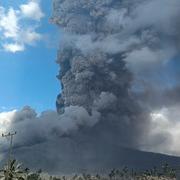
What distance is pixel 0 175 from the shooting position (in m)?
81.6

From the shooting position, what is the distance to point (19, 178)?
79.3 m

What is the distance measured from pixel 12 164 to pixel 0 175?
287cm

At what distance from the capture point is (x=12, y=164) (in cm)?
8262

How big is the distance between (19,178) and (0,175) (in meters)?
4.43

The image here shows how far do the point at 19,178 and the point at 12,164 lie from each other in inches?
166
